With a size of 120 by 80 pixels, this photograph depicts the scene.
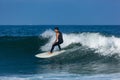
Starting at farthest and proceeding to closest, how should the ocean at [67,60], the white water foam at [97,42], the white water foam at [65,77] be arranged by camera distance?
the white water foam at [97,42] → the ocean at [67,60] → the white water foam at [65,77]

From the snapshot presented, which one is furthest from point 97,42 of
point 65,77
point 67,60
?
point 65,77

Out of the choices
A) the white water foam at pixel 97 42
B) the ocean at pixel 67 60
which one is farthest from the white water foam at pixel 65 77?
the white water foam at pixel 97 42

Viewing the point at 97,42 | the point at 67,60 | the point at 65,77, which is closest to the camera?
the point at 65,77

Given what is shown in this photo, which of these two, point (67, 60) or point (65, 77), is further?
point (67, 60)

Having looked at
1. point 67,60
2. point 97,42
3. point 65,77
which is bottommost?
point 65,77

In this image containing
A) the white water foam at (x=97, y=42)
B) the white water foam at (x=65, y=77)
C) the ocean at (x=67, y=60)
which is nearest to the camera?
the white water foam at (x=65, y=77)

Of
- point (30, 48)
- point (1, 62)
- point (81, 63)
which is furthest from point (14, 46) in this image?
point (81, 63)

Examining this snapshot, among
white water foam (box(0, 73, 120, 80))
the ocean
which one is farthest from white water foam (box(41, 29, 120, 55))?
white water foam (box(0, 73, 120, 80))

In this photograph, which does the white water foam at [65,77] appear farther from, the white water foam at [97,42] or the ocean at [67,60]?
the white water foam at [97,42]

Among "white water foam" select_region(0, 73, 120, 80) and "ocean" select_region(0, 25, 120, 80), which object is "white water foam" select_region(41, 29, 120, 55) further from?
"white water foam" select_region(0, 73, 120, 80)

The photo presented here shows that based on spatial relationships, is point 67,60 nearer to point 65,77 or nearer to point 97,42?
point 97,42

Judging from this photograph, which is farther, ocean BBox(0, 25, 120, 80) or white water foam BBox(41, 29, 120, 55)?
white water foam BBox(41, 29, 120, 55)

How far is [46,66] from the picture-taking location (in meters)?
17.5

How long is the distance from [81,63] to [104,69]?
2698 mm
